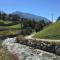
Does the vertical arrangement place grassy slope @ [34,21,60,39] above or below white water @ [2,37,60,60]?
above

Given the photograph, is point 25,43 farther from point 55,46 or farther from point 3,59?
point 3,59

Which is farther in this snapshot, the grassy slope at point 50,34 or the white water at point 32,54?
the grassy slope at point 50,34

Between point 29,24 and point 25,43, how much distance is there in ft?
294

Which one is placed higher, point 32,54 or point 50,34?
point 50,34

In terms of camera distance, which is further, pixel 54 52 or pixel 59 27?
pixel 59 27

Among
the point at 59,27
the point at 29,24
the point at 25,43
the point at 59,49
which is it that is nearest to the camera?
the point at 59,49

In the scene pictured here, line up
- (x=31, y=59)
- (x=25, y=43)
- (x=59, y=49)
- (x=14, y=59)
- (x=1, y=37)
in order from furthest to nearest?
(x=1, y=37), (x=25, y=43), (x=59, y=49), (x=31, y=59), (x=14, y=59)

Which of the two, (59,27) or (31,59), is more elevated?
(59,27)

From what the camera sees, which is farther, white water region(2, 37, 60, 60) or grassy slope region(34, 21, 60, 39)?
grassy slope region(34, 21, 60, 39)

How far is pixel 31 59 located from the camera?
1419 inches

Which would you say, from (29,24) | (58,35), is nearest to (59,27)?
(58,35)

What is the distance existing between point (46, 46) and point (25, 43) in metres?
17.7

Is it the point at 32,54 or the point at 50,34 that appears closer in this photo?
the point at 32,54

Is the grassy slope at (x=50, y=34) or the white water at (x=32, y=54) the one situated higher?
the grassy slope at (x=50, y=34)
